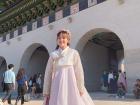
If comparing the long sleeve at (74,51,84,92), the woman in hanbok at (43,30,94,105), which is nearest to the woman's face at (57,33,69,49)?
the woman in hanbok at (43,30,94,105)

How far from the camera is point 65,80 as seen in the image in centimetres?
502

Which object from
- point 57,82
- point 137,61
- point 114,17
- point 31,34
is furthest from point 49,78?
point 31,34

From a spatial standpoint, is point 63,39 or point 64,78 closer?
point 64,78

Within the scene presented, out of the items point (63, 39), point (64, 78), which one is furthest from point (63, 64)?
point (63, 39)

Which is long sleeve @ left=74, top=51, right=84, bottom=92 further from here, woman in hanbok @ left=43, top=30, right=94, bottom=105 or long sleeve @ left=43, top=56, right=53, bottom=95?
long sleeve @ left=43, top=56, right=53, bottom=95

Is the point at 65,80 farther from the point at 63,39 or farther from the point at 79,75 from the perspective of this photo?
the point at 63,39

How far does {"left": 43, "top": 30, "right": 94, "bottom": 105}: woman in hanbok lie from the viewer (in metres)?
4.96

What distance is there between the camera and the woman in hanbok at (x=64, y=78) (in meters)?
4.96

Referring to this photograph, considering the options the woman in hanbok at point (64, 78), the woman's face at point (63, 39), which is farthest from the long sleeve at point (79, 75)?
the woman's face at point (63, 39)

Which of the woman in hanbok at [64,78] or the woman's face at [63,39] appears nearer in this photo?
the woman in hanbok at [64,78]

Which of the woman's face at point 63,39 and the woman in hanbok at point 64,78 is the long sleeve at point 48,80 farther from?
the woman's face at point 63,39

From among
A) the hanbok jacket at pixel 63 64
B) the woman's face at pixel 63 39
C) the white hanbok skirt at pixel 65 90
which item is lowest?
the white hanbok skirt at pixel 65 90

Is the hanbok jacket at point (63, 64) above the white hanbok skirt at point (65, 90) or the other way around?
above

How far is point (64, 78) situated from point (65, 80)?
0.03m
